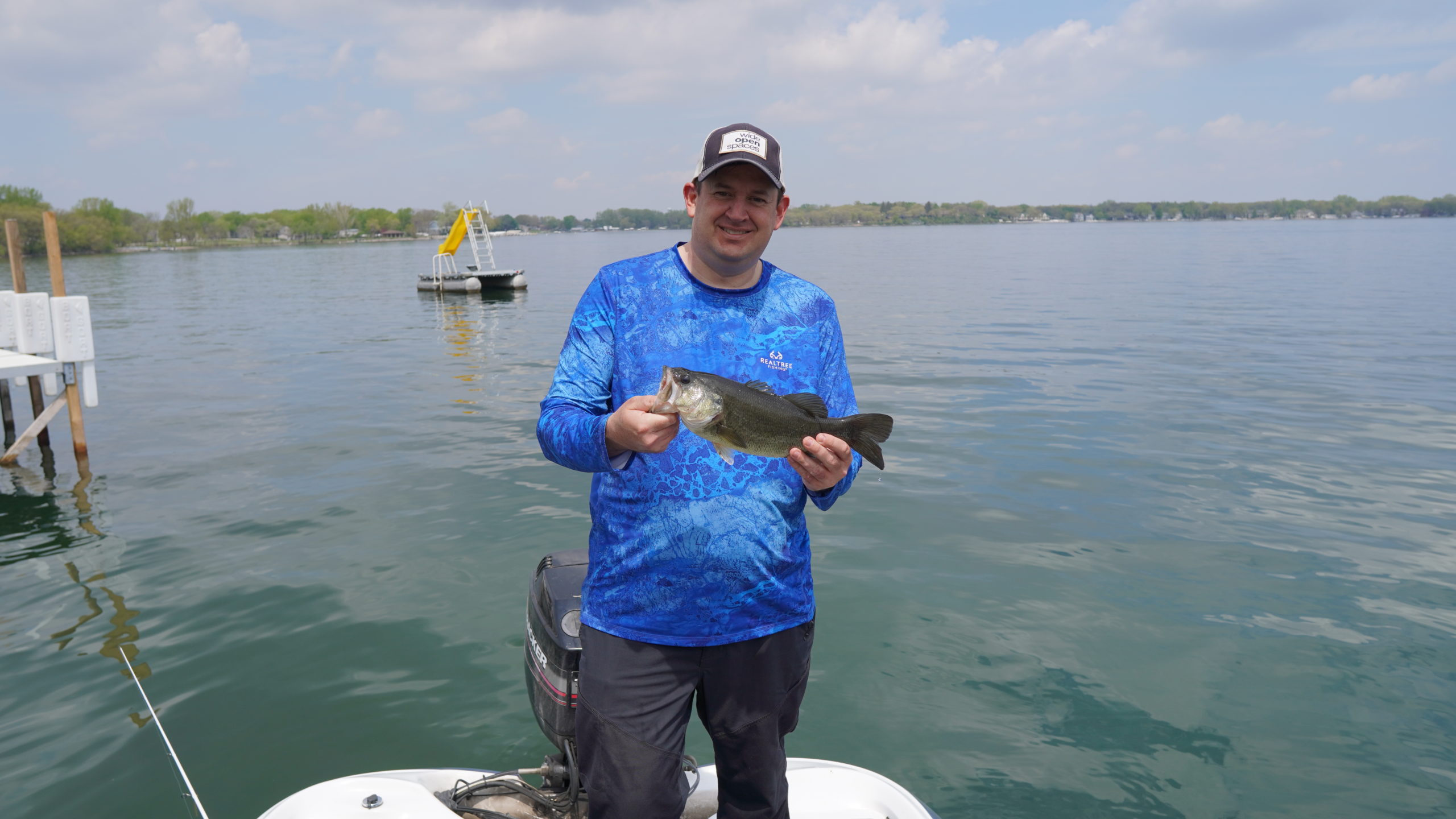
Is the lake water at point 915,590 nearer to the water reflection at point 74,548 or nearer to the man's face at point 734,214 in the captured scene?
the water reflection at point 74,548

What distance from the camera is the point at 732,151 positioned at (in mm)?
2877

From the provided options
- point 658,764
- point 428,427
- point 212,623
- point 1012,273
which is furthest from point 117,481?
point 1012,273

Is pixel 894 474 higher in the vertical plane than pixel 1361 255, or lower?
lower

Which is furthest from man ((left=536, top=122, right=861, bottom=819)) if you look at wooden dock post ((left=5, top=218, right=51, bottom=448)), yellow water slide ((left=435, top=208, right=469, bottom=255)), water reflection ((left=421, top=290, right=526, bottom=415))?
yellow water slide ((left=435, top=208, right=469, bottom=255))

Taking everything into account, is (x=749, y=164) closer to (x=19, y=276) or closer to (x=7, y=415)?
(x=19, y=276)

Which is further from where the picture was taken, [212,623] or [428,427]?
[428,427]

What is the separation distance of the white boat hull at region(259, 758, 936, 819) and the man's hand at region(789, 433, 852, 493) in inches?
71.8

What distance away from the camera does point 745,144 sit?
2908 millimetres

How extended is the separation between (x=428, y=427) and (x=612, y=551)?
1423cm

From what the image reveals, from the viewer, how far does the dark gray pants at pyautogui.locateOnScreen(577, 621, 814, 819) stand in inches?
112

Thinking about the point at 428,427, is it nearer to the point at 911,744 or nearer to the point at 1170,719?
the point at 911,744

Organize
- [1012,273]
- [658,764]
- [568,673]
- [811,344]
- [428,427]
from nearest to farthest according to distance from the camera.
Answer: [658,764] < [811,344] < [568,673] < [428,427] < [1012,273]

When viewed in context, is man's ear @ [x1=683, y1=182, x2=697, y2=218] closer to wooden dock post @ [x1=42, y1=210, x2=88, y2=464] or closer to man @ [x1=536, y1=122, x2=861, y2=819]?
man @ [x1=536, y1=122, x2=861, y2=819]

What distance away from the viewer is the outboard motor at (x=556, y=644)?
151 inches
